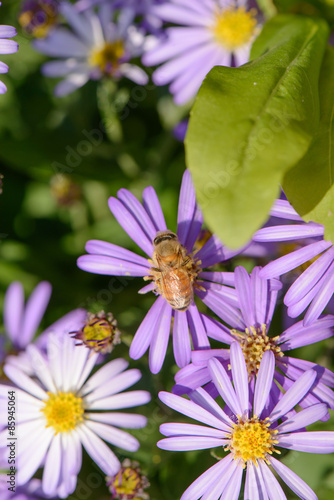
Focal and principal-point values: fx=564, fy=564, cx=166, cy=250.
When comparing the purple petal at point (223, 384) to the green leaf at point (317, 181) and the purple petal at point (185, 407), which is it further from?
the green leaf at point (317, 181)

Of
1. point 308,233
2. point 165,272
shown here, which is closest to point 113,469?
point 165,272

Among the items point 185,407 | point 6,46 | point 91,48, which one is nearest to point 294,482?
point 185,407

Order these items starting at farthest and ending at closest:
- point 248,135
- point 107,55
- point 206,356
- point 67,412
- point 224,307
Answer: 1. point 107,55
2. point 67,412
3. point 224,307
4. point 206,356
5. point 248,135

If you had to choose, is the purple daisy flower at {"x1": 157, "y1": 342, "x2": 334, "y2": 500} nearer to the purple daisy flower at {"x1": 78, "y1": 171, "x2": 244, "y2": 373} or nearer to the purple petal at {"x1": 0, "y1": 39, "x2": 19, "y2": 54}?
the purple daisy flower at {"x1": 78, "y1": 171, "x2": 244, "y2": 373}

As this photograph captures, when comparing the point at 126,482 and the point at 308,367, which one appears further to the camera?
the point at 126,482

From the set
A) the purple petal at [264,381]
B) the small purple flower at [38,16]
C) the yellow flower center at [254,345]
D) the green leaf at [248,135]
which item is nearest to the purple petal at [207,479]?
the purple petal at [264,381]

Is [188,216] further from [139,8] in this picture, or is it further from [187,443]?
[139,8]

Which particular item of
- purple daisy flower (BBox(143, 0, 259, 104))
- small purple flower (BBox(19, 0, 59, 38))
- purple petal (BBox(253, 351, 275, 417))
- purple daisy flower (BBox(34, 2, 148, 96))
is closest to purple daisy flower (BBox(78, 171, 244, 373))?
purple petal (BBox(253, 351, 275, 417))
